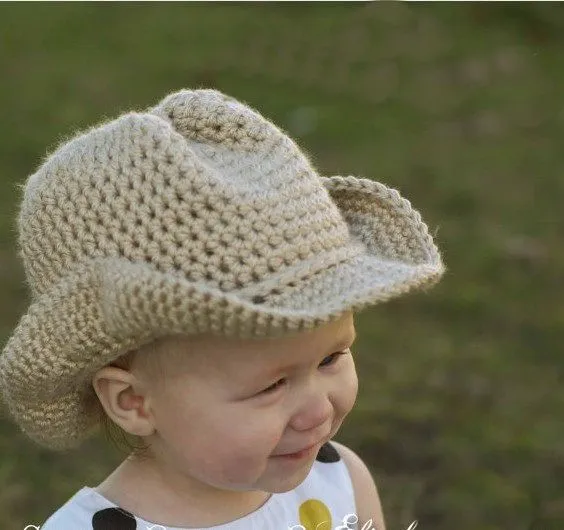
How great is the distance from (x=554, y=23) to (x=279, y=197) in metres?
4.61

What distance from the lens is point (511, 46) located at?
5.69m

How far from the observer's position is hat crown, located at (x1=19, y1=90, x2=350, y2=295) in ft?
5.02

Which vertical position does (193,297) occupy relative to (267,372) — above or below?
above

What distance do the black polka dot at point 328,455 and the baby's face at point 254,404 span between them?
0.34 metres

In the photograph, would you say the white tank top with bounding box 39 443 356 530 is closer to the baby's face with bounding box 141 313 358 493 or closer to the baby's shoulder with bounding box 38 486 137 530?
the baby's shoulder with bounding box 38 486 137 530

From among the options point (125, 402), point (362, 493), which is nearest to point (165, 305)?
point (125, 402)

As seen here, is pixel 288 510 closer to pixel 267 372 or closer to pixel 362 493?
pixel 362 493

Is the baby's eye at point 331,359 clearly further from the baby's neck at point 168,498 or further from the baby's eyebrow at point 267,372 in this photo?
the baby's neck at point 168,498

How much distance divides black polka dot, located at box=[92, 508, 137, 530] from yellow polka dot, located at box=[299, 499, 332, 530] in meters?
0.31

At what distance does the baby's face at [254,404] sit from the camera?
1572mm

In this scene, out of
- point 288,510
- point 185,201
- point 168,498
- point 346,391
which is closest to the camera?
point 185,201

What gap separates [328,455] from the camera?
204cm

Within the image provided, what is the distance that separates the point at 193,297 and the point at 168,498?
49 centimetres

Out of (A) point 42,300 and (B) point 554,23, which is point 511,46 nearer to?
(B) point 554,23
